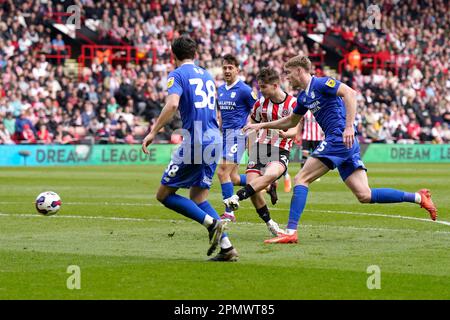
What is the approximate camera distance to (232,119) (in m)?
15.8

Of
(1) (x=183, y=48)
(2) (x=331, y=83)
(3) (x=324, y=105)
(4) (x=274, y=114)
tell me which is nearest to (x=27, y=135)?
(4) (x=274, y=114)

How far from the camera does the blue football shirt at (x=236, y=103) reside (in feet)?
51.3

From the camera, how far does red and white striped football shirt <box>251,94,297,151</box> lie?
1404cm

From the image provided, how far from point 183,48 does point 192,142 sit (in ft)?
3.32

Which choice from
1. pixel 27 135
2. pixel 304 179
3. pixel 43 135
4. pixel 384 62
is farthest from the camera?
pixel 384 62

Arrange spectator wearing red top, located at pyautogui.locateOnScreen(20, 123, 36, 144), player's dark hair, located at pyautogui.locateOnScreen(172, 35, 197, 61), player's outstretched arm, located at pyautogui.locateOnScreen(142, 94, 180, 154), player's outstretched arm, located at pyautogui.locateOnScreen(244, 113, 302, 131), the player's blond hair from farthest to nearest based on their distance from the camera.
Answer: spectator wearing red top, located at pyautogui.locateOnScreen(20, 123, 36, 144) < player's outstretched arm, located at pyautogui.locateOnScreen(244, 113, 302, 131) < the player's blond hair < player's dark hair, located at pyautogui.locateOnScreen(172, 35, 197, 61) < player's outstretched arm, located at pyautogui.locateOnScreen(142, 94, 180, 154)

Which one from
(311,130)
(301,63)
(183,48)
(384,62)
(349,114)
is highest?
(183,48)

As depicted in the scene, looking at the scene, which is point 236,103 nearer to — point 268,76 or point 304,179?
point 268,76

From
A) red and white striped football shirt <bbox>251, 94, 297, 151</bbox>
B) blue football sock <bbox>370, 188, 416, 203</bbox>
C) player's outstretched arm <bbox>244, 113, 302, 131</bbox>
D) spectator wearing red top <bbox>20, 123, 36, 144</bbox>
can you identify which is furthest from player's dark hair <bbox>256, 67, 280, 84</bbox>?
spectator wearing red top <bbox>20, 123, 36, 144</bbox>

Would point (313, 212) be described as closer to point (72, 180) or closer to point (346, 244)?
point (346, 244)

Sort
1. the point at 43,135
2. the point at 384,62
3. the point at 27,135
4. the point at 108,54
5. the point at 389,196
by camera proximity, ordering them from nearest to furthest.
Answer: the point at 389,196, the point at 27,135, the point at 43,135, the point at 108,54, the point at 384,62

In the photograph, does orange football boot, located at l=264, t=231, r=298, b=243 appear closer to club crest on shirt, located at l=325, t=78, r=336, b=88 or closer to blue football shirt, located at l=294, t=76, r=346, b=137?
blue football shirt, located at l=294, t=76, r=346, b=137

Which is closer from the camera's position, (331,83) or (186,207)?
(186,207)

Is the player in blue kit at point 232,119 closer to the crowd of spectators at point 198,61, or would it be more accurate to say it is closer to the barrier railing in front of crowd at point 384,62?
the crowd of spectators at point 198,61
